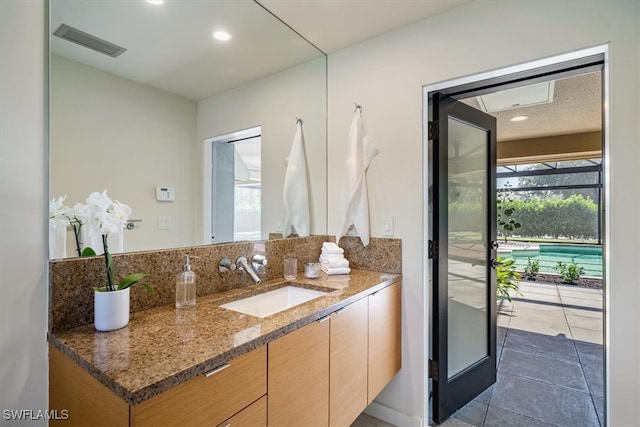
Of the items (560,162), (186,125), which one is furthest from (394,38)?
(560,162)

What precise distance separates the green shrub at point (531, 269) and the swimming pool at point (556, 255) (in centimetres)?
5

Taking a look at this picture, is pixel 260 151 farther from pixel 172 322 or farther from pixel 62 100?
pixel 172 322

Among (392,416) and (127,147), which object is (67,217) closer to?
(127,147)

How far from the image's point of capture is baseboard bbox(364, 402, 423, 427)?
189cm

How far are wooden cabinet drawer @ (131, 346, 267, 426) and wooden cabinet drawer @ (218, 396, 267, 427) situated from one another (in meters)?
0.01

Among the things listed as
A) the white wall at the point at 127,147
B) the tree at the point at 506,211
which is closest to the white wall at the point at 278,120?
the white wall at the point at 127,147

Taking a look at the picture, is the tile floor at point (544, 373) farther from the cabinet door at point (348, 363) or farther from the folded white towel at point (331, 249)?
the folded white towel at point (331, 249)

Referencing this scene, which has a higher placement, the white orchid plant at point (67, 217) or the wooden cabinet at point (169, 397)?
the white orchid plant at point (67, 217)

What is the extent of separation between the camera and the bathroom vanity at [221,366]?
0.76 metres

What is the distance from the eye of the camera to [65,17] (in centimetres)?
113

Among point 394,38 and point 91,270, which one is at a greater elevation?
point 394,38

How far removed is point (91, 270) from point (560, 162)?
6.56 meters

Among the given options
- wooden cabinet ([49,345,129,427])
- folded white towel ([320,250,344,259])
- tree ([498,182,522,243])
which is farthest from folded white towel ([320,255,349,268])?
tree ([498,182,522,243])

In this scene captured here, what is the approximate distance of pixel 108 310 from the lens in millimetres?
1021
